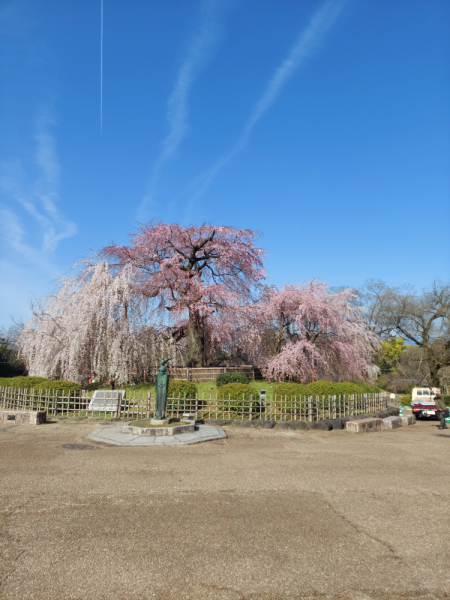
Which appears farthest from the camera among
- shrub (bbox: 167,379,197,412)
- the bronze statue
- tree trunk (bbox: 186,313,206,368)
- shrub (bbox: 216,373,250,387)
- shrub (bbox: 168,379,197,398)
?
tree trunk (bbox: 186,313,206,368)

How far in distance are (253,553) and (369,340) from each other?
2391cm

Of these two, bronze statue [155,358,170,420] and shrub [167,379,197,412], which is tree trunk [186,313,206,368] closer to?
shrub [167,379,197,412]

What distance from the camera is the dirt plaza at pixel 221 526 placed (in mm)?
3428

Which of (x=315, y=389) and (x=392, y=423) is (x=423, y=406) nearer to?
(x=392, y=423)

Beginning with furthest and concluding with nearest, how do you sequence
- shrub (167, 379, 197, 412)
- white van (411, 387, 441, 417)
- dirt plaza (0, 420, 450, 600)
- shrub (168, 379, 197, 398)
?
white van (411, 387, 441, 417) < shrub (168, 379, 197, 398) < shrub (167, 379, 197, 412) < dirt plaza (0, 420, 450, 600)

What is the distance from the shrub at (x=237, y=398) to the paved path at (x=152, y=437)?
7.03ft

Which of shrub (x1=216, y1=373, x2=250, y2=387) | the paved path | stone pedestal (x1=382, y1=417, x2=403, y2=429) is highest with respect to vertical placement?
shrub (x1=216, y1=373, x2=250, y2=387)

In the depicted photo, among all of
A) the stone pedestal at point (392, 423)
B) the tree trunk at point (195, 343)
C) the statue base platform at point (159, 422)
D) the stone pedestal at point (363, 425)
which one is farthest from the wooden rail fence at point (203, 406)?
the tree trunk at point (195, 343)

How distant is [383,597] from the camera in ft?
10.8

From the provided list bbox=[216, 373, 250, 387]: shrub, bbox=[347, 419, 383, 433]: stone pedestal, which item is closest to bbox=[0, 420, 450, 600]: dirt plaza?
bbox=[347, 419, 383, 433]: stone pedestal

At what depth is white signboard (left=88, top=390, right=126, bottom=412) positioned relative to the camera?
14492 millimetres

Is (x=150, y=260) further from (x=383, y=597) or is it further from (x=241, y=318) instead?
(x=383, y=597)

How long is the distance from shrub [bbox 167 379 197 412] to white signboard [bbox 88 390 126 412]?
203cm

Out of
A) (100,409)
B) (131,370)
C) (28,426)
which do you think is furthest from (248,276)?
(28,426)
